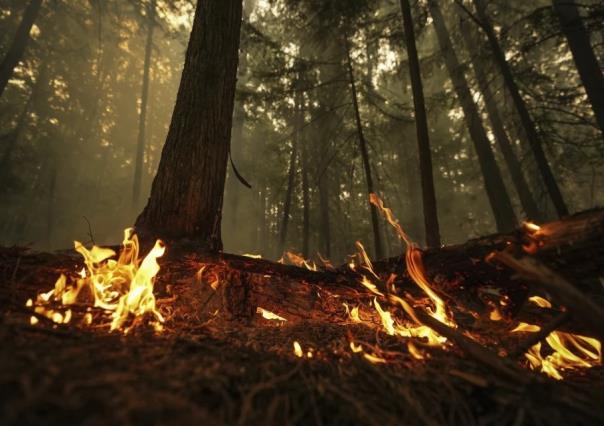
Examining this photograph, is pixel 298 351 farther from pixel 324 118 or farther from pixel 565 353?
pixel 324 118

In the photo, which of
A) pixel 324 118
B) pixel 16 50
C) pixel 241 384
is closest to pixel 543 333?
pixel 241 384

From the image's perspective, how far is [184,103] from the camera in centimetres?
402

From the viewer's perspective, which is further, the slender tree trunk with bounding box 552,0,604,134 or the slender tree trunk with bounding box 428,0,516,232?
the slender tree trunk with bounding box 428,0,516,232

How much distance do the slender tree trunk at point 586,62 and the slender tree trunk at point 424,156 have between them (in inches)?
141

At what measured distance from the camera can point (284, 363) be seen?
1841mm

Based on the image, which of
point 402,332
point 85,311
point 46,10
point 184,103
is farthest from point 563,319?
point 46,10

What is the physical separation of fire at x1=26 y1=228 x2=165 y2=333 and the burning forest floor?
90 mm

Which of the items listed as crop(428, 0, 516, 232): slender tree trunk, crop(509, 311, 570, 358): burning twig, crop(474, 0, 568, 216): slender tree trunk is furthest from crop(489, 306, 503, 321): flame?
crop(428, 0, 516, 232): slender tree trunk

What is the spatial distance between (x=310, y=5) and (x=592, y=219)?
848 centimetres

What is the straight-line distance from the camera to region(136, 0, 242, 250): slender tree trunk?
3623 millimetres

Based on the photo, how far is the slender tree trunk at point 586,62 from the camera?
6836 mm

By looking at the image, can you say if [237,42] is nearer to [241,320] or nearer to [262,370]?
[241,320]

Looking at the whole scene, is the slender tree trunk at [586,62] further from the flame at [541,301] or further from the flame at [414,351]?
the flame at [414,351]

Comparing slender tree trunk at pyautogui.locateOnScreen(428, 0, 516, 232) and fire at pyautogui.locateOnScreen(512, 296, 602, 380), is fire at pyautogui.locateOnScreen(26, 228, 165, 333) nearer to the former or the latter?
fire at pyautogui.locateOnScreen(512, 296, 602, 380)
